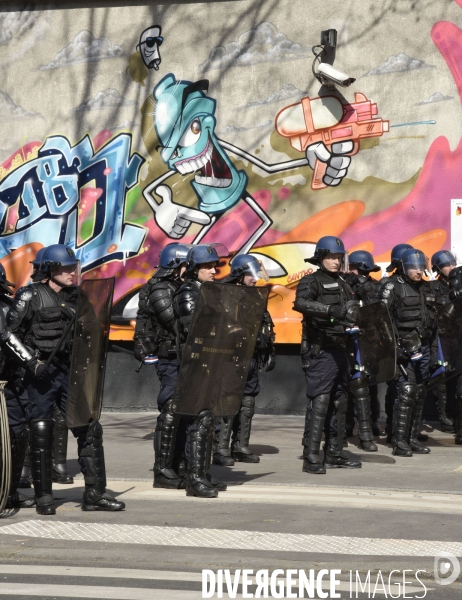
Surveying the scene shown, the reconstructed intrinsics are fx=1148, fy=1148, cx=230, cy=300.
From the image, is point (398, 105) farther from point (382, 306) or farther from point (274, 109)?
point (382, 306)

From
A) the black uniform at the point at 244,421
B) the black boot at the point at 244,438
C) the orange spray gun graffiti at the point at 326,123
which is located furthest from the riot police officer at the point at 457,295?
the orange spray gun graffiti at the point at 326,123

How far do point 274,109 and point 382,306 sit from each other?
17.9 ft

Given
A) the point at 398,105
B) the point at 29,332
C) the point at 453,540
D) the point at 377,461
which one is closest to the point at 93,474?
the point at 29,332

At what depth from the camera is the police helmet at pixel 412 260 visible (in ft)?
36.9

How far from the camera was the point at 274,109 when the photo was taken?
50.7 ft

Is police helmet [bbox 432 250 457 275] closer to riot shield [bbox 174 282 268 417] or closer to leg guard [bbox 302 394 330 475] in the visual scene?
leg guard [bbox 302 394 330 475]

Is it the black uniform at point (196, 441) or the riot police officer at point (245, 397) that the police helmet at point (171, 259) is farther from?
the black uniform at point (196, 441)

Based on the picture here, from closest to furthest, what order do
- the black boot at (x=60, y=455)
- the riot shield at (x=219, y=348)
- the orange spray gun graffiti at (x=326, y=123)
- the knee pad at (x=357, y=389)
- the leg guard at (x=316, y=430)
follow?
the riot shield at (x=219, y=348) → the black boot at (x=60, y=455) → the leg guard at (x=316, y=430) → the knee pad at (x=357, y=389) → the orange spray gun graffiti at (x=326, y=123)

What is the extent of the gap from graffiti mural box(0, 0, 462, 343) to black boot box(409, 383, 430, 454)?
12.3 feet

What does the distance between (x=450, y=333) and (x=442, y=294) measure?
1141mm

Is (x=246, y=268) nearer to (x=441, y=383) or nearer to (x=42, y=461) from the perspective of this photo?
(x=441, y=383)

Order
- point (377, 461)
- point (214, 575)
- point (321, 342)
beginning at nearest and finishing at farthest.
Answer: point (214, 575), point (321, 342), point (377, 461)

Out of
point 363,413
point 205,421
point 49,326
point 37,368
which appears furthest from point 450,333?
point 37,368

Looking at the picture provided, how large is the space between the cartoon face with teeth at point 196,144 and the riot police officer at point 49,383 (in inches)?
300
